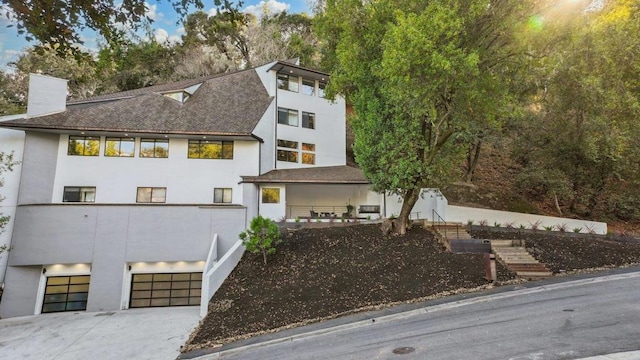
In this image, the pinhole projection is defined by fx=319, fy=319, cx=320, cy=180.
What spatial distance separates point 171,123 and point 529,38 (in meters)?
18.4

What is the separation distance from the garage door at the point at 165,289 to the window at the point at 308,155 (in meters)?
9.95

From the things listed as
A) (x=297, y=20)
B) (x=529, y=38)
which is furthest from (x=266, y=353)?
(x=297, y=20)

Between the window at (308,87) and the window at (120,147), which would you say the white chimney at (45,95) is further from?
the window at (308,87)

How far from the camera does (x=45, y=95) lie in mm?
17891

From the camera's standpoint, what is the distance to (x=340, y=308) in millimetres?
10922

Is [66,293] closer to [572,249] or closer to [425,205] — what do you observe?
[425,205]

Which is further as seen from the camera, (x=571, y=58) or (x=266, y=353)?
(x=571, y=58)

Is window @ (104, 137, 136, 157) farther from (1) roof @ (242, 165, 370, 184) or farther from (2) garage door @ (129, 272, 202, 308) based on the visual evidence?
(2) garage door @ (129, 272, 202, 308)

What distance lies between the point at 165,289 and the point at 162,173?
21.9ft

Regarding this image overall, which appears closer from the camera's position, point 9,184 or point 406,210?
point 406,210

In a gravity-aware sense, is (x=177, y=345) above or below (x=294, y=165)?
below

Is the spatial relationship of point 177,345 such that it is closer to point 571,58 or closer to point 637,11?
point 571,58

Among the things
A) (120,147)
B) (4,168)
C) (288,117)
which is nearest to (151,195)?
(120,147)

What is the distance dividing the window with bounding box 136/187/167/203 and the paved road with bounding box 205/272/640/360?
39.9 ft
